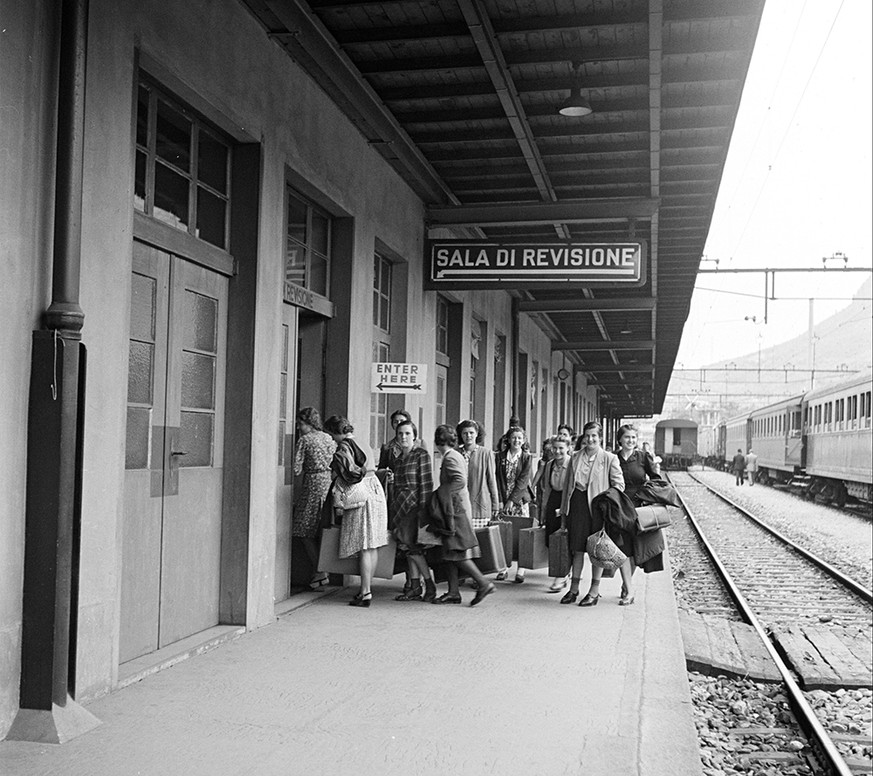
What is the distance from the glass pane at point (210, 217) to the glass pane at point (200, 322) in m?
0.43

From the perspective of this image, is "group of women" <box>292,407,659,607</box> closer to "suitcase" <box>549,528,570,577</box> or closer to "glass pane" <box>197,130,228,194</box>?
"suitcase" <box>549,528,570,577</box>

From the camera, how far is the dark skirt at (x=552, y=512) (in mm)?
9680

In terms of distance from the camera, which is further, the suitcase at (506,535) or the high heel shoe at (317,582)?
the suitcase at (506,535)

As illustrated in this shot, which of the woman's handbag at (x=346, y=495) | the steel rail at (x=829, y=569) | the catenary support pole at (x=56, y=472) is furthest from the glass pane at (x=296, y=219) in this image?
the steel rail at (x=829, y=569)

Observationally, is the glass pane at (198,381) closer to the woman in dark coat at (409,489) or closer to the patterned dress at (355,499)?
the patterned dress at (355,499)

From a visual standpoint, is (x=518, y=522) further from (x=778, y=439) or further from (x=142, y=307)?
(x=778, y=439)

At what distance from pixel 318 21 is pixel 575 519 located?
4.48 meters

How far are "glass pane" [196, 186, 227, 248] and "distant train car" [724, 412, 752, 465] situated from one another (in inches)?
1668

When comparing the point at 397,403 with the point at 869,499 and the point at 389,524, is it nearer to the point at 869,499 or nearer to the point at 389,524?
the point at 389,524

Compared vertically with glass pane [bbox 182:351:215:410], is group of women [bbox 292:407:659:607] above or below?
below

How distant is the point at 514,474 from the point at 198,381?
4.35 m

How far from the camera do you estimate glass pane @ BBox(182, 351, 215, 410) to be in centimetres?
A: 671

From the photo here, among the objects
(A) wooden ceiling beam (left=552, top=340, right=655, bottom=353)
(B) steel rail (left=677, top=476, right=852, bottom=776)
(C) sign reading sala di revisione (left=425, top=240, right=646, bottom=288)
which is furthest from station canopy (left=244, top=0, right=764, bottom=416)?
(A) wooden ceiling beam (left=552, top=340, right=655, bottom=353)

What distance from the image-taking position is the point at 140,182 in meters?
6.07
